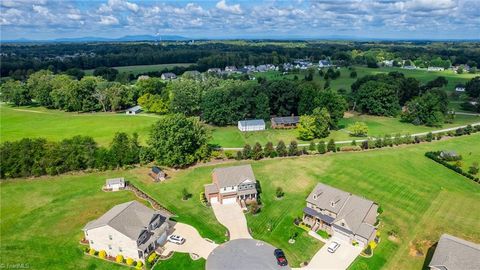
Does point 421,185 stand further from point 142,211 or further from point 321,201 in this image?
point 142,211

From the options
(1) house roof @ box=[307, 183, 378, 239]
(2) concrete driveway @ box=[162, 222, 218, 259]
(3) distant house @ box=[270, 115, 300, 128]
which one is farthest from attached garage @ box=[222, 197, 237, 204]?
(3) distant house @ box=[270, 115, 300, 128]

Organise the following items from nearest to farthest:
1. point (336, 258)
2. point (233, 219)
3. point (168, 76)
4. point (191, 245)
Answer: point (336, 258)
point (191, 245)
point (233, 219)
point (168, 76)

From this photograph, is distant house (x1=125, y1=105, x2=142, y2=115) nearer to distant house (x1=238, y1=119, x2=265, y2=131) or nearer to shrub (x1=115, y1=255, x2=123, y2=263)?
distant house (x1=238, y1=119, x2=265, y2=131)

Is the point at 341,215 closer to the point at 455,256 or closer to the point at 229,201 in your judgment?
the point at 455,256

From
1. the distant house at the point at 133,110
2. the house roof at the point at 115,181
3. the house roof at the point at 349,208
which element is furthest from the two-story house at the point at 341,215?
the distant house at the point at 133,110

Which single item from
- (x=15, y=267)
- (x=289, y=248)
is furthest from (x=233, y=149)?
(x=15, y=267)

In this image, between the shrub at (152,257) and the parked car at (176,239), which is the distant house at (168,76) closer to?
the parked car at (176,239)

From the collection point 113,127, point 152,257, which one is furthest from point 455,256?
point 113,127

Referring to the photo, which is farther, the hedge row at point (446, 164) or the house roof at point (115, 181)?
the hedge row at point (446, 164)
